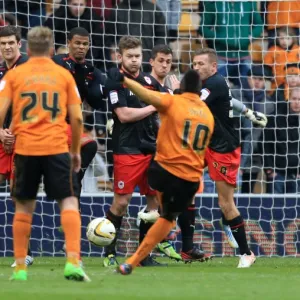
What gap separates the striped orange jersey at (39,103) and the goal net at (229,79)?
5072mm

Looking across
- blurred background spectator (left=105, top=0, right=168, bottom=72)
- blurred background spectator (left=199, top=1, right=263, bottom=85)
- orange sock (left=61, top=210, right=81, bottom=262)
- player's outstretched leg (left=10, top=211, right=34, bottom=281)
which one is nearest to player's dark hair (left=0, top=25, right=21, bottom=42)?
player's outstretched leg (left=10, top=211, right=34, bottom=281)

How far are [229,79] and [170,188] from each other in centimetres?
553

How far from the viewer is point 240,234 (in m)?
10.4

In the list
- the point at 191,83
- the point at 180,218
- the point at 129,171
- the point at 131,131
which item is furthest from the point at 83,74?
the point at 191,83

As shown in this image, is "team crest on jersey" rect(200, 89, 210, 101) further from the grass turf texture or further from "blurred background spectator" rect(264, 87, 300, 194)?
"blurred background spectator" rect(264, 87, 300, 194)

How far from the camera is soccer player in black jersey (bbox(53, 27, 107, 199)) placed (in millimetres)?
10445

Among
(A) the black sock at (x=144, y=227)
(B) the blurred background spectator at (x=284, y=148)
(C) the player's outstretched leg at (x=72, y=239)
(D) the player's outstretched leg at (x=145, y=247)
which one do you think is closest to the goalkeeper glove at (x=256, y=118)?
Result: (A) the black sock at (x=144, y=227)

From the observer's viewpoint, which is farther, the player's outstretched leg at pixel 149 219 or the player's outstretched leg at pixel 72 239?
the player's outstretched leg at pixel 149 219

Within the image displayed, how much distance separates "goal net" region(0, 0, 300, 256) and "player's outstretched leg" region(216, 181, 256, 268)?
226 cm

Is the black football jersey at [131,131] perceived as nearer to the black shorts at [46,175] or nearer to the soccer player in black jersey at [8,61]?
the soccer player in black jersey at [8,61]

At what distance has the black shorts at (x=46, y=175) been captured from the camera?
7.81 m

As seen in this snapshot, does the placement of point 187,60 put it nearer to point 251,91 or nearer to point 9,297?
point 251,91

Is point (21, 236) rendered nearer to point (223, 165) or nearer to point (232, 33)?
point (223, 165)

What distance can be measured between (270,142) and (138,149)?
361 centimetres
